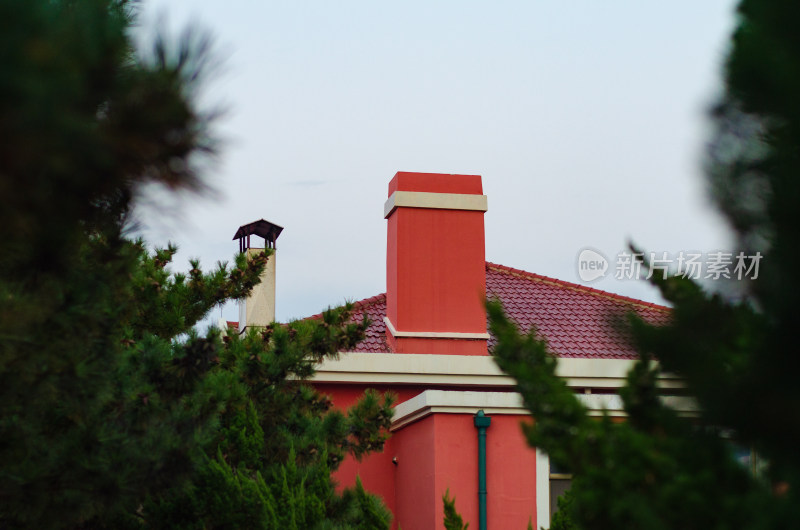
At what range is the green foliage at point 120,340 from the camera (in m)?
2.22

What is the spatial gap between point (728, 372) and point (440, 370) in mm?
9120

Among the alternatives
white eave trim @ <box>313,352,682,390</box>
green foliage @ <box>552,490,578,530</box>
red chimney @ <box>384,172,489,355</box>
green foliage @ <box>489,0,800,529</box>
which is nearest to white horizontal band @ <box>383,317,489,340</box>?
red chimney @ <box>384,172,489,355</box>

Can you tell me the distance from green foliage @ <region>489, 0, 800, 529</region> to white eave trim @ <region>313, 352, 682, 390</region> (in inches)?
331

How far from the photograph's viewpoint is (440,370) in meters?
11.3

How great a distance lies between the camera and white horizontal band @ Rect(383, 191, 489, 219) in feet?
39.7

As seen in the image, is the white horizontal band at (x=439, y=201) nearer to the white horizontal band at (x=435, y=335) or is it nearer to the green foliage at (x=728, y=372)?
the white horizontal band at (x=435, y=335)

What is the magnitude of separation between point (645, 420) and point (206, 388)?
4.58 metres

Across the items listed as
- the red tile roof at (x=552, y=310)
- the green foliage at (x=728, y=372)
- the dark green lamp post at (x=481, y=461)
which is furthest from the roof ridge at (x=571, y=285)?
the green foliage at (x=728, y=372)

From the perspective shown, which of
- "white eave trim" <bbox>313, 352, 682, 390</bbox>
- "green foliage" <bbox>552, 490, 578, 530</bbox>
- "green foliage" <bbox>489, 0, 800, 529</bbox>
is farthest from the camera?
"white eave trim" <bbox>313, 352, 682, 390</bbox>

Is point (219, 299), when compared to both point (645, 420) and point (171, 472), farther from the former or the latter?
point (645, 420)

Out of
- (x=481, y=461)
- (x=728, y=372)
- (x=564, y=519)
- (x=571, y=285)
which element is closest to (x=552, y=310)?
(x=571, y=285)

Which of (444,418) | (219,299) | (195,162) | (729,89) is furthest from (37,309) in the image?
(219,299)

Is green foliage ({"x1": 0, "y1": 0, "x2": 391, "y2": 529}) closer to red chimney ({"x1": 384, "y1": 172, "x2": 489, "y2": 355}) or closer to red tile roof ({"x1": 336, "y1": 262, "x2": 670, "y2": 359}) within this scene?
red chimney ({"x1": 384, "y1": 172, "x2": 489, "y2": 355})

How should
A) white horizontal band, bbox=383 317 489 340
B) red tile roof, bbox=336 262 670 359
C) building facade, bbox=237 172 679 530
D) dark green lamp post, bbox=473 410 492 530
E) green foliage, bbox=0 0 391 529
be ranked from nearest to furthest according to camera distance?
green foliage, bbox=0 0 391 529
dark green lamp post, bbox=473 410 492 530
building facade, bbox=237 172 679 530
white horizontal band, bbox=383 317 489 340
red tile roof, bbox=336 262 670 359
